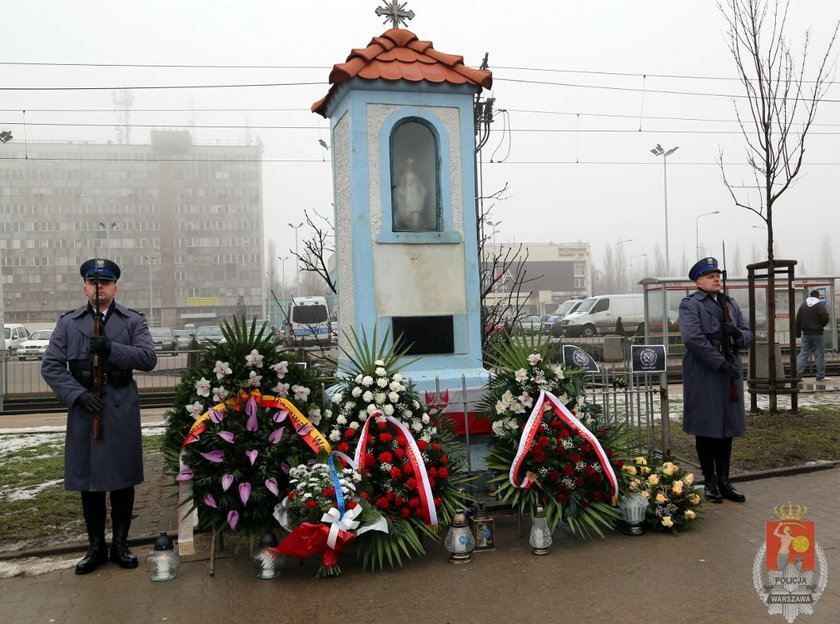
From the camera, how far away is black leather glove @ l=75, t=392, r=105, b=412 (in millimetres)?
4594

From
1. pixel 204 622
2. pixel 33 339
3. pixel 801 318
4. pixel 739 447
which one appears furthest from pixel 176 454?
pixel 33 339

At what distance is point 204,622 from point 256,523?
0.89 metres

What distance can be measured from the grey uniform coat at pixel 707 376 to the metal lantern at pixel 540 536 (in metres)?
1.80

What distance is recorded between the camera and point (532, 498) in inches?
194

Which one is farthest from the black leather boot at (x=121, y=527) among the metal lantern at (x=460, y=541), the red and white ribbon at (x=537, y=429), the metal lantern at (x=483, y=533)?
the red and white ribbon at (x=537, y=429)

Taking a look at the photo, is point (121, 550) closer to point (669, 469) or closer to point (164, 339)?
point (669, 469)

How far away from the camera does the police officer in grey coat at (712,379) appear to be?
587 cm

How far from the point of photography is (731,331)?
233 inches

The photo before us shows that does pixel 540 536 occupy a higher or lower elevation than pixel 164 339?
lower

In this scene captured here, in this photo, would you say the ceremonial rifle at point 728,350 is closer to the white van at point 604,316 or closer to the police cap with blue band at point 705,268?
the police cap with blue band at point 705,268

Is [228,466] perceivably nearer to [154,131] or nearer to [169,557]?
[169,557]

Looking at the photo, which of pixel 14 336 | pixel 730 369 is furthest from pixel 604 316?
pixel 14 336

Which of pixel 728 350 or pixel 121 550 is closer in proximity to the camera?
pixel 121 550

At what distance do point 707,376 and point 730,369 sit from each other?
194 mm
